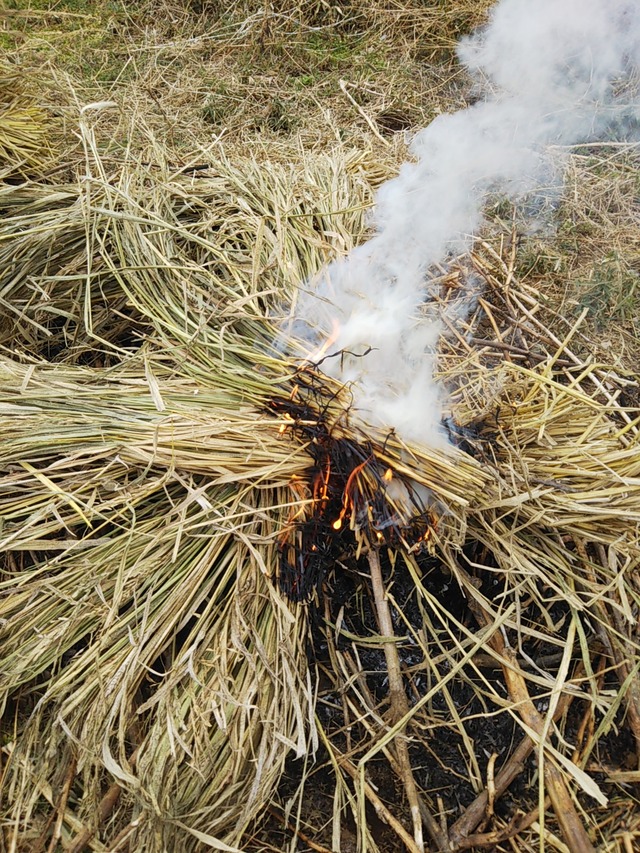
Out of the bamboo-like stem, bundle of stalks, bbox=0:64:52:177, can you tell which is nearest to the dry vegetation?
the bamboo-like stem

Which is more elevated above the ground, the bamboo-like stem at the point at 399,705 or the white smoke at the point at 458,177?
the white smoke at the point at 458,177

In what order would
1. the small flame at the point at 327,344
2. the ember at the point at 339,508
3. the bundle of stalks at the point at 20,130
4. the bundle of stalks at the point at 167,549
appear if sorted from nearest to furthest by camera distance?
1. the bundle of stalks at the point at 167,549
2. the ember at the point at 339,508
3. the small flame at the point at 327,344
4. the bundle of stalks at the point at 20,130

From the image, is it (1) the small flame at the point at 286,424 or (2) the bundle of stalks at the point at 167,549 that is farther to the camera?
(1) the small flame at the point at 286,424

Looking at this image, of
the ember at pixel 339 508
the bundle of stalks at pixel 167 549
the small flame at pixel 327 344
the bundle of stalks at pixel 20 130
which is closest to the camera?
the bundle of stalks at pixel 167 549

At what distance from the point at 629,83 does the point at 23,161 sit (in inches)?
87.5

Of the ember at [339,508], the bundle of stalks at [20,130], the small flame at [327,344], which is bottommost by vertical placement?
the ember at [339,508]

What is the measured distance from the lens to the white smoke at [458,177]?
5.73ft

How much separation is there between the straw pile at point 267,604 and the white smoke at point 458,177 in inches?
4.2

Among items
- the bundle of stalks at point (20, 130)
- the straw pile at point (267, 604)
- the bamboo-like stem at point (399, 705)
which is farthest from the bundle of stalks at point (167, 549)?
the bundle of stalks at point (20, 130)

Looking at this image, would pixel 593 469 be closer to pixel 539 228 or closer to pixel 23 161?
pixel 539 228

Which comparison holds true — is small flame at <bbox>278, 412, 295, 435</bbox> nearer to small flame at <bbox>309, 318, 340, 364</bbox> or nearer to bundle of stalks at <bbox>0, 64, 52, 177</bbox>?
small flame at <bbox>309, 318, 340, 364</bbox>

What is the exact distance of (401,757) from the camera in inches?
57.8

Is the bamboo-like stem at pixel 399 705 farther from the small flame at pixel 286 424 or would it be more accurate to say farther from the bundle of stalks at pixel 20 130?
the bundle of stalks at pixel 20 130

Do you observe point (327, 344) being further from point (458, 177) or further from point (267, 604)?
point (458, 177)
